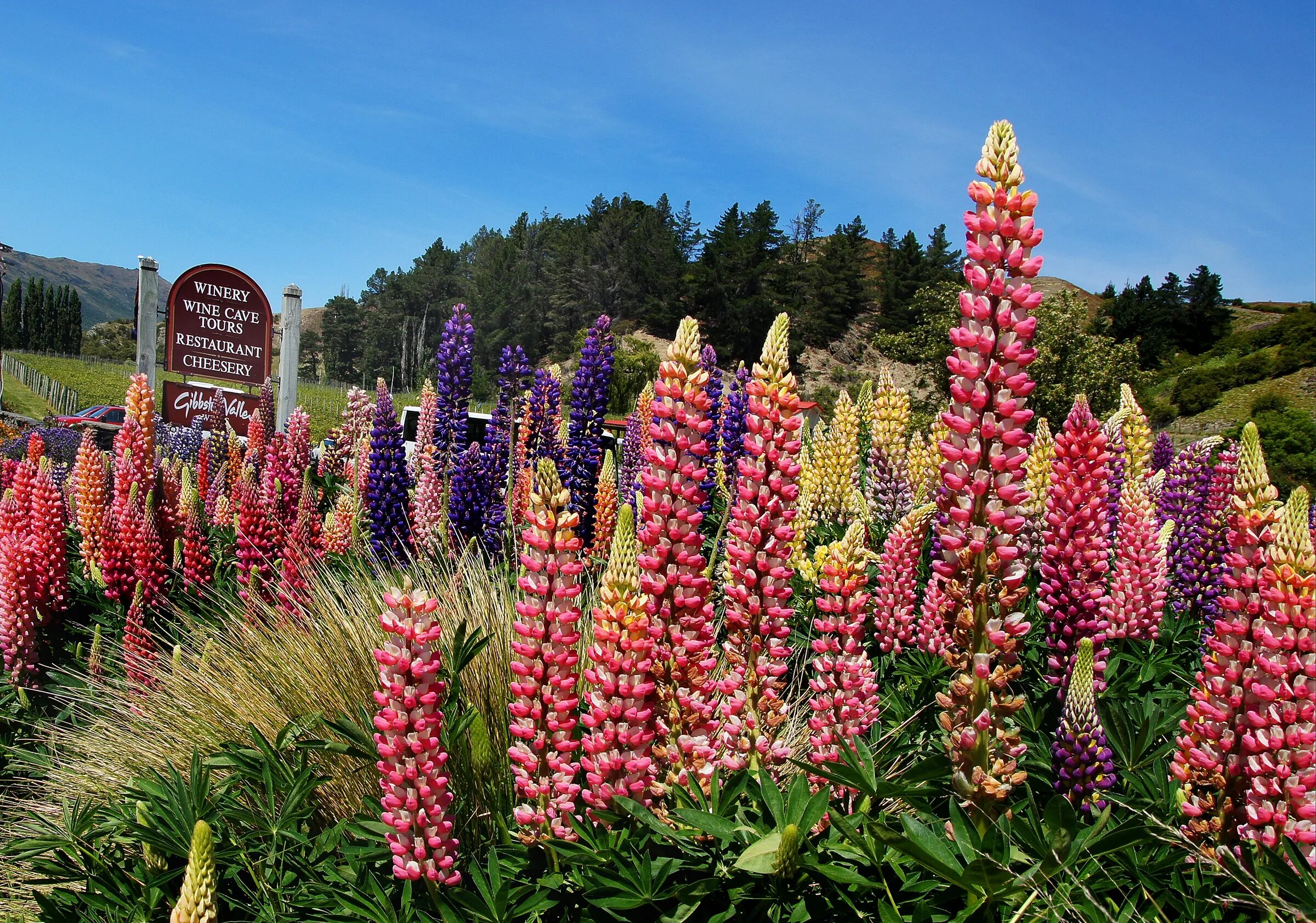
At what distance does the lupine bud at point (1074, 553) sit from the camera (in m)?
2.79

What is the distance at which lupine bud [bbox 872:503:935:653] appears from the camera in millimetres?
3625

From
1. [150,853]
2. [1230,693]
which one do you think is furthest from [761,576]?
[150,853]

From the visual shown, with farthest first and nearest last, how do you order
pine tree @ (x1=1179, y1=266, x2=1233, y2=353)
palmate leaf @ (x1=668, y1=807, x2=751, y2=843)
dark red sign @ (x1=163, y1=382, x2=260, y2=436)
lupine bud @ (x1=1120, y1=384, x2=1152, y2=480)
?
pine tree @ (x1=1179, y1=266, x2=1233, y2=353)
dark red sign @ (x1=163, y1=382, x2=260, y2=436)
lupine bud @ (x1=1120, y1=384, x2=1152, y2=480)
palmate leaf @ (x1=668, y1=807, x2=751, y2=843)

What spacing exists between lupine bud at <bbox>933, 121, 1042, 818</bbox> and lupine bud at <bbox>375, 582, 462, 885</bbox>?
3.76 feet

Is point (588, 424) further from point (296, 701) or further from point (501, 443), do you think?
point (296, 701)

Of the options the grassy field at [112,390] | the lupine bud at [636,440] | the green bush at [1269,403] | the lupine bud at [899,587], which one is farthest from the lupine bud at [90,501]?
the green bush at [1269,403]

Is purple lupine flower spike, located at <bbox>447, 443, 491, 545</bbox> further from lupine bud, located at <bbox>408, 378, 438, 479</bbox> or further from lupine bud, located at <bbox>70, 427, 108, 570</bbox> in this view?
lupine bud, located at <bbox>70, 427, 108, 570</bbox>

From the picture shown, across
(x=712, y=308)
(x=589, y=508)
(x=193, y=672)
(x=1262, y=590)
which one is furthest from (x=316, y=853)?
(x=712, y=308)

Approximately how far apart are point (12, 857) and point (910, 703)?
128 inches

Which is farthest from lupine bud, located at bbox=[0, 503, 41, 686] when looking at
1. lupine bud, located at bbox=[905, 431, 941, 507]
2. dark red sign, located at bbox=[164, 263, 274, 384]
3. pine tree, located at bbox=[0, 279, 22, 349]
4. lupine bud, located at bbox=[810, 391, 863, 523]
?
pine tree, located at bbox=[0, 279, 22, 349]

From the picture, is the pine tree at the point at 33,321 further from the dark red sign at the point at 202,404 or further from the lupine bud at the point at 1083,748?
the lupine bud at the point at 1083,748

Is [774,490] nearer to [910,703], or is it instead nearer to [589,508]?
[910,703]

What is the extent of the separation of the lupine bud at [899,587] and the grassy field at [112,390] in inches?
1311

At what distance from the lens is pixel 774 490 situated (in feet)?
7.16
